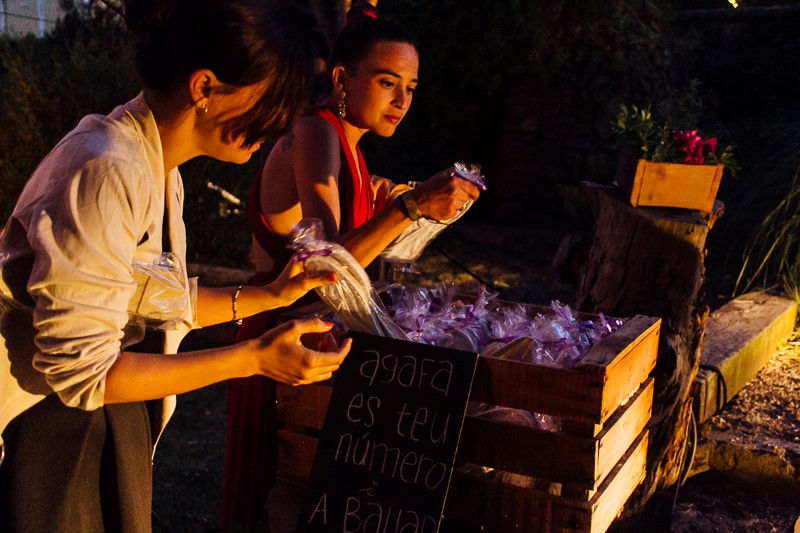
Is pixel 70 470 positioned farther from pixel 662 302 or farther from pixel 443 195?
pixel 662 302

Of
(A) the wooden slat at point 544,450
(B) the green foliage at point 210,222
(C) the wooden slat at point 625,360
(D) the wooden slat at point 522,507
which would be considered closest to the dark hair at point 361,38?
(C) the wooden slat at point 625,360

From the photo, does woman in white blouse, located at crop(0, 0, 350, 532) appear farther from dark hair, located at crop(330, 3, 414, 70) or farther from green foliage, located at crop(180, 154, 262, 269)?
green foliage, located at crop(180, 154, 262, 269)

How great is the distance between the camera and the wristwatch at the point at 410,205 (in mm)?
2264

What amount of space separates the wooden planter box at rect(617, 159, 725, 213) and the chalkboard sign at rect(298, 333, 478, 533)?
6.49 feet

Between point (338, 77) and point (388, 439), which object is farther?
point (338, 77)

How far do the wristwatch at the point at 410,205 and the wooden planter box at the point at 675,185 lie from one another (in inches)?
62.5

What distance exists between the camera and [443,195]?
A: 222 centimetres

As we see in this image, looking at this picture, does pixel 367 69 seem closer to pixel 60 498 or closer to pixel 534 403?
pixel 534 403

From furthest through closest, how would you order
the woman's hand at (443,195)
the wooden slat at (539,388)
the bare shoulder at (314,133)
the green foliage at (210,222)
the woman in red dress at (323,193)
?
1. the green foliage at (210,222)
2. the bare shoulder at (314,133)
3. the woman in red dress at (323,193)
4. the woman's hand at (443,195)
5. the wooden slat at (539,388)

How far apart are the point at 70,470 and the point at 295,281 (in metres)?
0.69

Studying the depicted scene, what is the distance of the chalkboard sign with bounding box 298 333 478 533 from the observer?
184 cm

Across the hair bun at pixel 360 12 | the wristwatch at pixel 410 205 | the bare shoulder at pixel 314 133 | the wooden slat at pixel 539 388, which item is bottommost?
the wooden slat at pixel 539 388

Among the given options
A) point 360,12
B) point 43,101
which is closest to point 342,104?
point 360,12

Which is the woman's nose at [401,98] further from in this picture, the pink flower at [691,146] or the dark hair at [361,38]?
the pink flower at [691,146]
